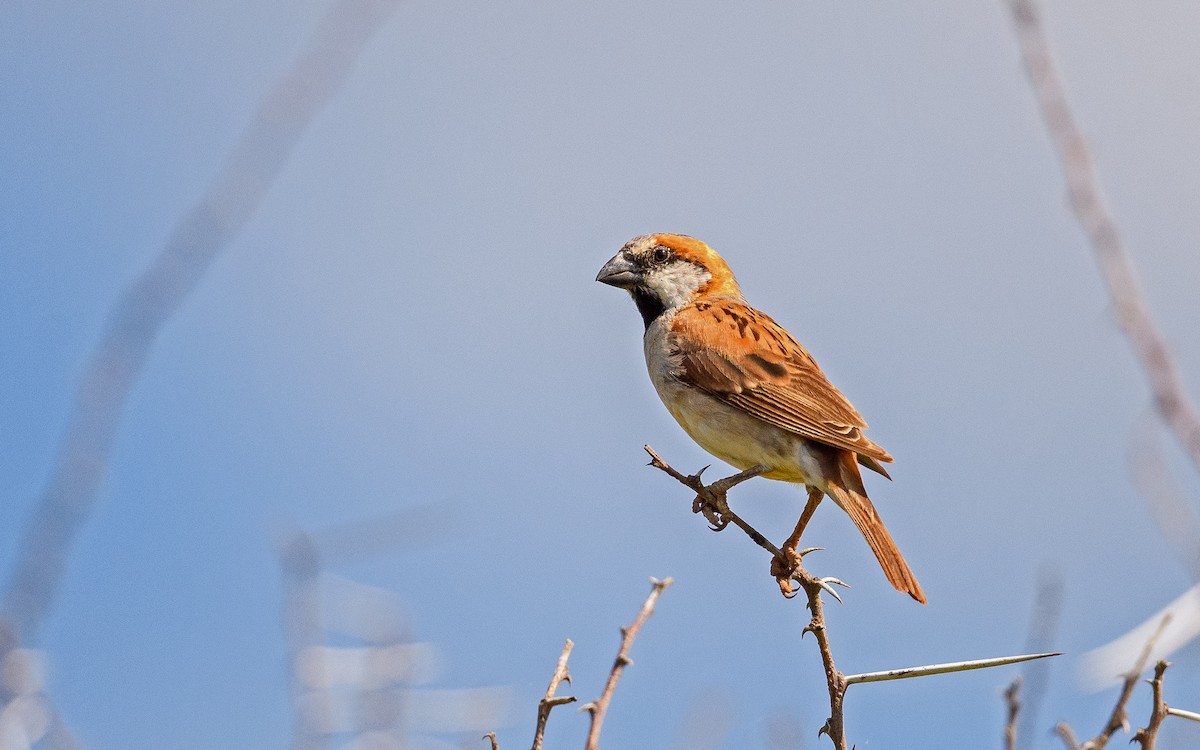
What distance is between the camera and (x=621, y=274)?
7.14 meters

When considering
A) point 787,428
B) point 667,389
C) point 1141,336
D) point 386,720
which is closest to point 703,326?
point 667,389

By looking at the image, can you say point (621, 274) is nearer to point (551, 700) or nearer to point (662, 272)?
point (662, 272)

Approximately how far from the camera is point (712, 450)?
19.7ft

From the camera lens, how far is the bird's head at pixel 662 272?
7105 mm

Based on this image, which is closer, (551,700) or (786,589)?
(551,700)

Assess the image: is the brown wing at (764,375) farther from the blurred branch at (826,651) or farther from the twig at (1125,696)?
the twig at (1125,696)

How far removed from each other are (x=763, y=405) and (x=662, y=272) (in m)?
1.63

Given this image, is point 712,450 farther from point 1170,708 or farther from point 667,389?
point 1170,708

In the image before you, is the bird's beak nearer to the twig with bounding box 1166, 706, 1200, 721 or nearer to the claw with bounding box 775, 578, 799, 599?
the claw with bounding box 775, 578, 799, 599

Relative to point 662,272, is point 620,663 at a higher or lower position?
lower

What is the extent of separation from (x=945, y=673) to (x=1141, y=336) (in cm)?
88

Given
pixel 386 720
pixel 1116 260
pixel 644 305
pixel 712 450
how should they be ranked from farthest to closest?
pixel 644 305
pixel 712 450
pixel 386 720
pixel 1116 260

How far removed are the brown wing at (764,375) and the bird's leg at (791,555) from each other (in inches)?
11.2

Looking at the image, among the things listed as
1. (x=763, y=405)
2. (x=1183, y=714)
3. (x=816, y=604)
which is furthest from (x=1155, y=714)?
(x=763, y=405)
